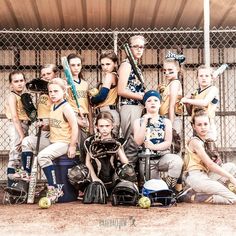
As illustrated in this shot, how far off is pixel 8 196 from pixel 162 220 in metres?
2.10

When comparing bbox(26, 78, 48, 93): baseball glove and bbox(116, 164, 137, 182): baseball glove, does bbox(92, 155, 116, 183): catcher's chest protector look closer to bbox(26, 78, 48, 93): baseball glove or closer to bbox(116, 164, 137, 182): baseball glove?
bbox(116, 164, 137, 182): baseball glove

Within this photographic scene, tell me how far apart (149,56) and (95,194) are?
4.55 metres

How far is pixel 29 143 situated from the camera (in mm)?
6027

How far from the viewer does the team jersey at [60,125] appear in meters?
5.84

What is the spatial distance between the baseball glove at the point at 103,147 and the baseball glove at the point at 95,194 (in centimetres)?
31

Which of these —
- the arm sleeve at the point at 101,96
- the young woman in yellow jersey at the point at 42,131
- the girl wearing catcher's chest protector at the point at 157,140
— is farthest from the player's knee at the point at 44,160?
the girl wearing catcher's chest protector at the point at 157,140

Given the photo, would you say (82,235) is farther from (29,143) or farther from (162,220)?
(29,143)

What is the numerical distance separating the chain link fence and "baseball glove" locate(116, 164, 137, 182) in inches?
152

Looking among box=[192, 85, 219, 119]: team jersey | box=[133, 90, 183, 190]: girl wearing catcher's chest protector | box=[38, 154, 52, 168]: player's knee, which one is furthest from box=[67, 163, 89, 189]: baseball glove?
box=[192, 85, 219, 119]: team jersey

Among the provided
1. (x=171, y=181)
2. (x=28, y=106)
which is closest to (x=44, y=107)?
(x=28, y=106)

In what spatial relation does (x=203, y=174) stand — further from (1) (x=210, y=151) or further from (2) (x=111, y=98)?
(2) (x=111, y=98)

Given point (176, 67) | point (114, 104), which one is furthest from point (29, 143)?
point (176, 67)

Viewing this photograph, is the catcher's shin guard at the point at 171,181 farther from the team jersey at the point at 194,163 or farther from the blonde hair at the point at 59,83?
the blonde hair at the point at 59,83

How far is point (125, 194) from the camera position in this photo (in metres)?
5.43
